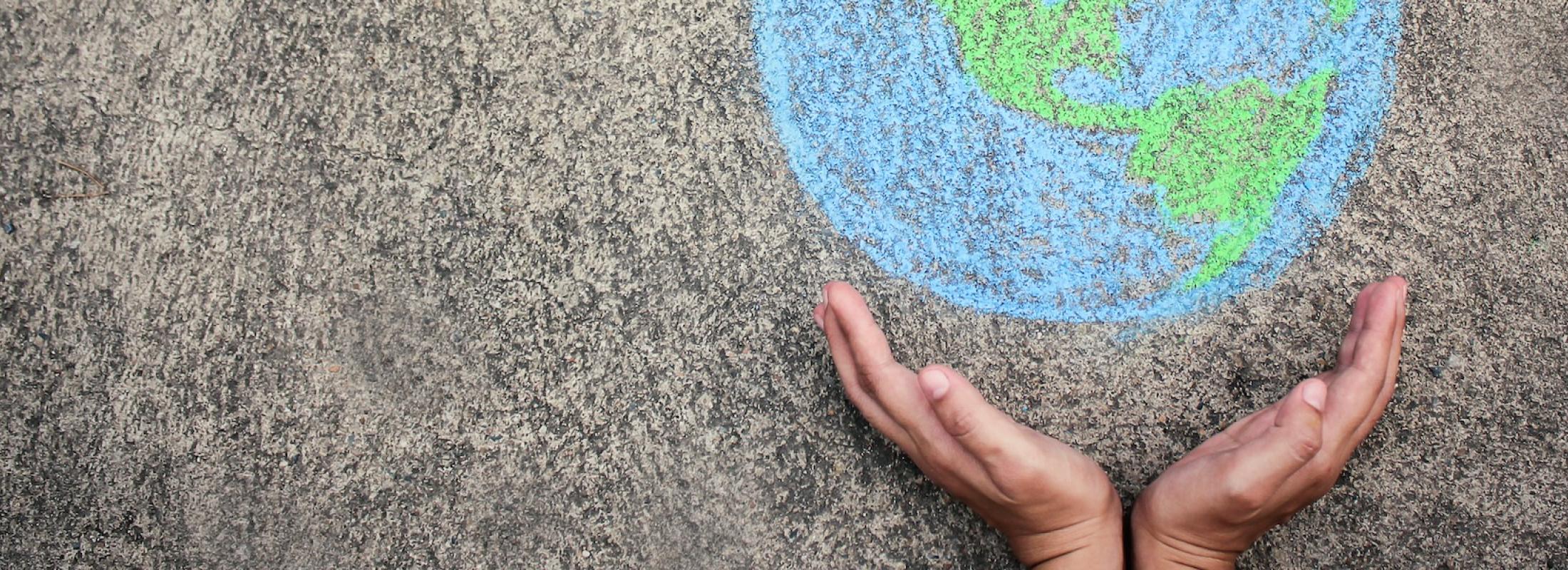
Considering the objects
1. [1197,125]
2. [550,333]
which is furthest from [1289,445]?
[550,333]

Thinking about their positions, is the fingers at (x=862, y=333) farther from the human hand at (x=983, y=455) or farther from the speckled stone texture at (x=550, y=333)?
the speckled stone texture at (x=550, y=333)

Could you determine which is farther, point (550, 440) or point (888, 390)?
point (550, 440)

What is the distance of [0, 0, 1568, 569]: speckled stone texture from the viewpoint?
1.68 m

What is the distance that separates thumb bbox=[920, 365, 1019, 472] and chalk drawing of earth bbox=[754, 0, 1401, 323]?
256 millimetres

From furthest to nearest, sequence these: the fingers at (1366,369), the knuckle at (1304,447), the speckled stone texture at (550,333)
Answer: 1. the speckled stone texture at (550,333)
2. the fingers at (1366,369)
3. the knuckle at (1304,447)

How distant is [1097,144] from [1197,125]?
185 mm

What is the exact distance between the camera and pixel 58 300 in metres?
1.67

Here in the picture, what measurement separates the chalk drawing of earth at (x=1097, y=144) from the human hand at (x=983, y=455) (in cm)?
19

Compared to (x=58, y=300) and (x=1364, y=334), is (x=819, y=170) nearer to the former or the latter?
(x=1364, y=334)

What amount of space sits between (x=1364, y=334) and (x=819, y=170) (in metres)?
0.96

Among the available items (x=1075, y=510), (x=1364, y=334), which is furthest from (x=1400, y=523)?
(x=1075, y=510)

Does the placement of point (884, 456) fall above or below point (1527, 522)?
above

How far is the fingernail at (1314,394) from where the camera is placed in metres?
1.45

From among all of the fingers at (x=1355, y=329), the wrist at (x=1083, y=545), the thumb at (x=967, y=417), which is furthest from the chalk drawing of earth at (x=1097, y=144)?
the wrist at (x=1083, y=545)
